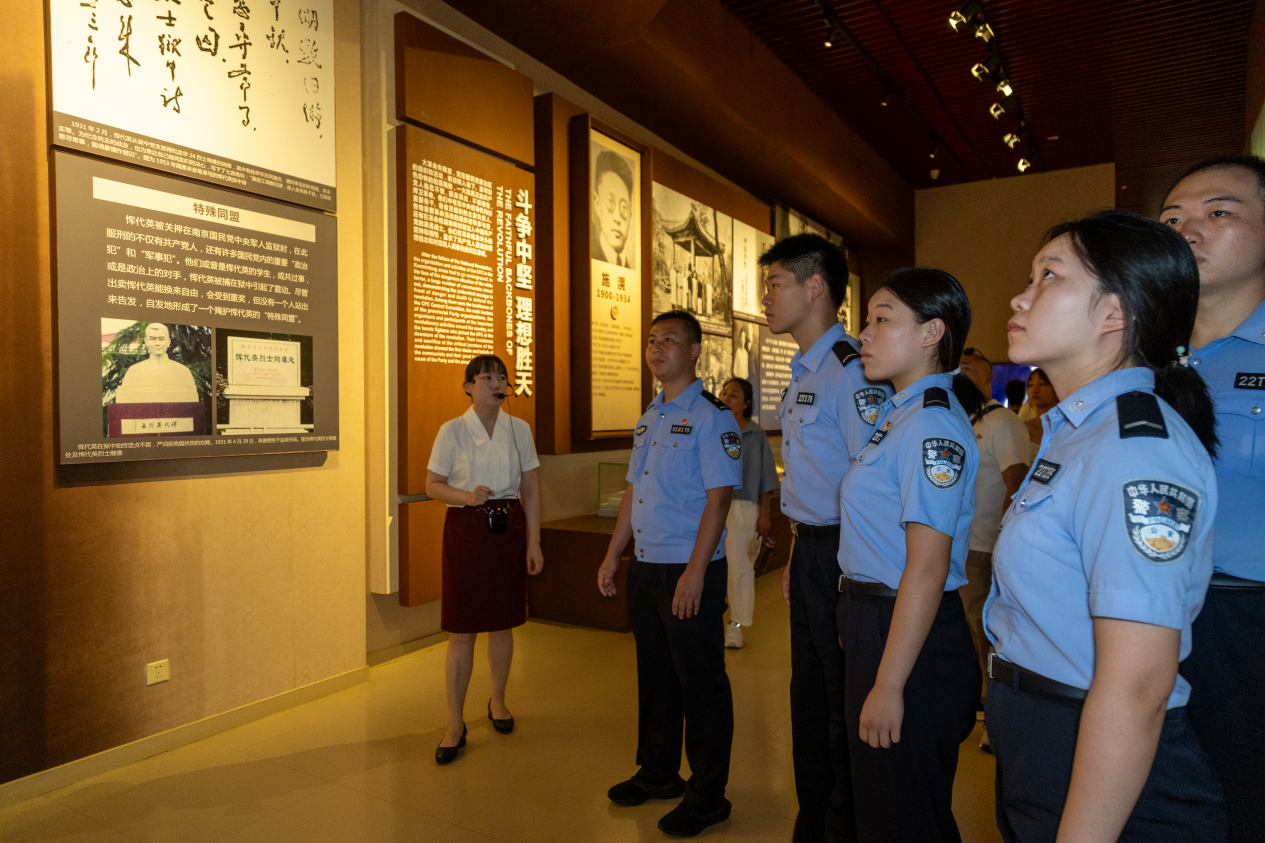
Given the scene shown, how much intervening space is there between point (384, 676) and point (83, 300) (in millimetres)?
2380

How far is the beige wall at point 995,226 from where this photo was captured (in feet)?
33.7

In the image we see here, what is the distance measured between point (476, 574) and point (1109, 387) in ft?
8.95

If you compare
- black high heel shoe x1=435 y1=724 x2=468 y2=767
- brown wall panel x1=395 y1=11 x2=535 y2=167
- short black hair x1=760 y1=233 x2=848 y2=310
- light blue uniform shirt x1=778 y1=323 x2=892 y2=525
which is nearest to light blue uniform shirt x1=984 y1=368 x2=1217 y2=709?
light blue uniform shirt x1=778 y1=323 x2=892 y2=525

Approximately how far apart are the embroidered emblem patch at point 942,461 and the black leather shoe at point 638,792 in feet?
5.86

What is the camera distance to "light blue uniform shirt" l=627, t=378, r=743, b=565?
8.71ft

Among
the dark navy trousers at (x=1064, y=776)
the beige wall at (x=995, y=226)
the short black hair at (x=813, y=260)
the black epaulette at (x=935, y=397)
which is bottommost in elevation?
the dark navy trousers at (x=1064, y=776)

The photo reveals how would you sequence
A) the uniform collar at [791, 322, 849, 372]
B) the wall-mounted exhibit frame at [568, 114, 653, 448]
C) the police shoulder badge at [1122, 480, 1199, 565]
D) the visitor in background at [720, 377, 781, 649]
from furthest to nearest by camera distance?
the wall-mounted exhibit frame at [568, 114, 653, 448], the visitor in background at [720, 377, 781, 649], the uniform collar at [791, 322, 849, 372], the police shoulder badge at [1122, 480, 1199, 565]

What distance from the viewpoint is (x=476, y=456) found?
11.0 feet

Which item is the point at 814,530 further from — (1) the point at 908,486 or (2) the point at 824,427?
(1) the point at 908,486

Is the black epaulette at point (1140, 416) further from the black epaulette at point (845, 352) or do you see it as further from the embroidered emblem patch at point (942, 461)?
the black epaulette at point (845, 352)

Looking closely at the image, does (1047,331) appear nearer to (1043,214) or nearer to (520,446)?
(520,446)

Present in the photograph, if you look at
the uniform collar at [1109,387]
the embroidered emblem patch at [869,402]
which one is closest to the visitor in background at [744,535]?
the embroidered emblem patch at [869,402]

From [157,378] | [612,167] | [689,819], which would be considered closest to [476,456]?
[157,378]

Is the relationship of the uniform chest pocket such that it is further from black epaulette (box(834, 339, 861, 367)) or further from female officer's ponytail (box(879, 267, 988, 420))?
black epaulette (box(834, 339, 861, 367))
